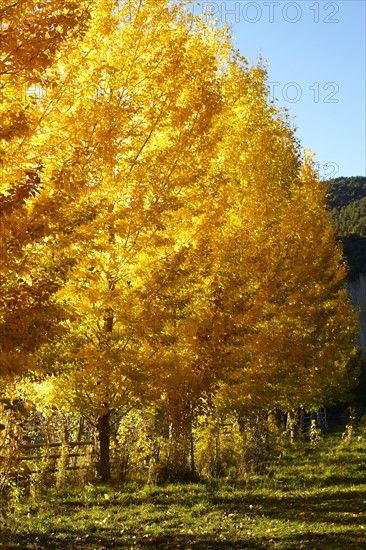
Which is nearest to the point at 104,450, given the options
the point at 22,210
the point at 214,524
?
the point at 214,524

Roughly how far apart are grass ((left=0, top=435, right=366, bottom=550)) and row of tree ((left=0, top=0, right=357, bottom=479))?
4.55 ft

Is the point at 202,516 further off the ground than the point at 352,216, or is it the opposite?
the point at 352,216

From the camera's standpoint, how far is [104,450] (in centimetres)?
1142

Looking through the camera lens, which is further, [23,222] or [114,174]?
[114,174]

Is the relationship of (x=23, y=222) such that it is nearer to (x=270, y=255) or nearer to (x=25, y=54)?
(x=25, y=54)

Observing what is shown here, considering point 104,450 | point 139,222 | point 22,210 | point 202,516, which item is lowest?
point 202,516

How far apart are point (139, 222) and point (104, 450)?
4.99 meters

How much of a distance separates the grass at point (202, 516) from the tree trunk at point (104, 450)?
0.36 meters

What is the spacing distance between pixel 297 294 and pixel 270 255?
187cm

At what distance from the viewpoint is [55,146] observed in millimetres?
6922

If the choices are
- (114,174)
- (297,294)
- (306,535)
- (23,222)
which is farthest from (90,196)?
(297,294)

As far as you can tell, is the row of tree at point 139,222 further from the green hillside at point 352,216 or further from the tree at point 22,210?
the green hillside at point 352,216

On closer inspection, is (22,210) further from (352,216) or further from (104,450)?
(352,216)

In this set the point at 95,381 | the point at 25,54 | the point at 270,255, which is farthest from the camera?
the point at 270,255
